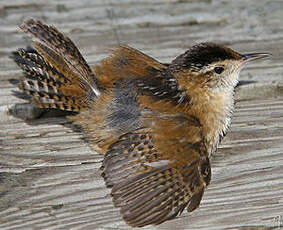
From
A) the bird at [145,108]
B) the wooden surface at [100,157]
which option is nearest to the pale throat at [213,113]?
the bird at [145,108]

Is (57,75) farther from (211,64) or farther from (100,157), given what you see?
(211,64)

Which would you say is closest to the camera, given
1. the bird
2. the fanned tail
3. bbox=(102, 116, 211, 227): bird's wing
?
bbox=(102, 116, 211, 227): bird's wing

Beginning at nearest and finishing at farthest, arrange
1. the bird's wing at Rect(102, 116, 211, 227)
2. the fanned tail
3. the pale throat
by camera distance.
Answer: the bird's wing at Rect(102, 116, 211, 227)
the pale throat
the fanned tail

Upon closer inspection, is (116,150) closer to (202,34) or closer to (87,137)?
(87,137)

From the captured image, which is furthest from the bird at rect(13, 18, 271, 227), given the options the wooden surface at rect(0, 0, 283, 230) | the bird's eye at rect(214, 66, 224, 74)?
the wooden surface at rect(0, 0, 283, 230)

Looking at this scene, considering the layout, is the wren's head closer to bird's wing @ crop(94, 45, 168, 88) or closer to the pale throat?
the pale throat

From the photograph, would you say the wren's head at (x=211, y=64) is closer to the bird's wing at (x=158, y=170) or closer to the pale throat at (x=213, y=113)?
the pale throat at (x=213, y=113)

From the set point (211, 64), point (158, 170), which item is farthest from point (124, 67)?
point (158, 170)

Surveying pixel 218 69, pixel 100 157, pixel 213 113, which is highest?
pixel 218 69
